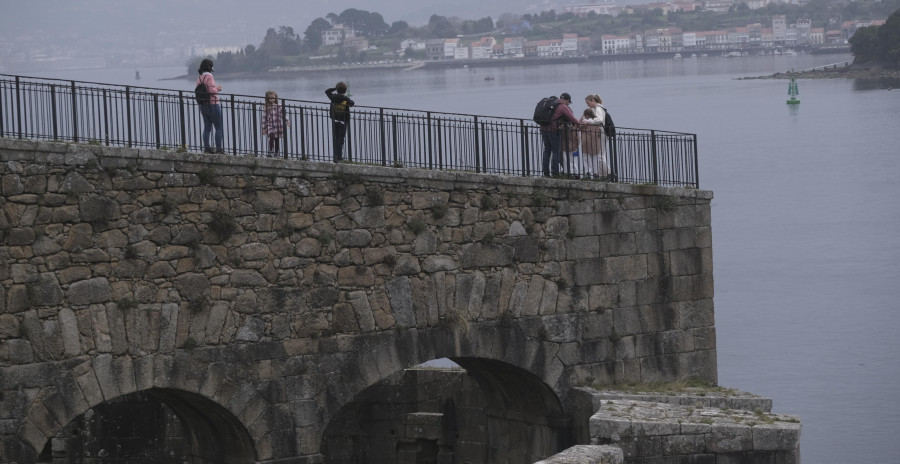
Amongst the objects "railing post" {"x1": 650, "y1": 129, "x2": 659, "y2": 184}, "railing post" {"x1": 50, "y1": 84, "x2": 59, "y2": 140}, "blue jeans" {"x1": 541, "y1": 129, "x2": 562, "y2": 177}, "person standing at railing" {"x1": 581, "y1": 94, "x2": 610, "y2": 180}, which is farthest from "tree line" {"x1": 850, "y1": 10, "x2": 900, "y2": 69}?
"railing post" {"x1": 50, "y1": 84, "x2": 59, "y2": 140}

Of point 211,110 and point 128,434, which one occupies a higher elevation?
point 211,110

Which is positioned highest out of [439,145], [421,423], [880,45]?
[880,45]

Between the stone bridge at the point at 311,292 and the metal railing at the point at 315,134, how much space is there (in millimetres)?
609

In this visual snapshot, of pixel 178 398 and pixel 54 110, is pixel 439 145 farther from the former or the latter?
pixel 54 110

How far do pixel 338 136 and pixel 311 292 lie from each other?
228 centimetres

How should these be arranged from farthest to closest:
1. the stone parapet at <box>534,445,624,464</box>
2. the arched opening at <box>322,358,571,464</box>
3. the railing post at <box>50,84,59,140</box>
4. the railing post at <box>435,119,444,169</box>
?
the arched opening at <box>322,358,571,464</box> → the railing post at <box>435,119,444,169</box> → the railing post at <box>50,84,59,140</box> → the stone parapet at <box>534,445,624,464</box>

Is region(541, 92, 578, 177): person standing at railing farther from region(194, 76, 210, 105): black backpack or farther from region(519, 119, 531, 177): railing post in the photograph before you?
region(194, 76, 210, 105): black backpack

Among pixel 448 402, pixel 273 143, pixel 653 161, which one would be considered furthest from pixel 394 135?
pixel 448 402

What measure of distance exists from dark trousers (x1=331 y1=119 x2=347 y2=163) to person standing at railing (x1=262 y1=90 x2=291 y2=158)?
2.15 ft

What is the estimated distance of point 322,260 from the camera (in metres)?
19.3

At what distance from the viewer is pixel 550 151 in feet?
73.5

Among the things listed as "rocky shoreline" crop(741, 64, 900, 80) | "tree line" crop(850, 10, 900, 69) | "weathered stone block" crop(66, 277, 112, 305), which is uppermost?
"tree line" crop(850, 10, 900, 69)

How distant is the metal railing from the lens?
59.3 ft

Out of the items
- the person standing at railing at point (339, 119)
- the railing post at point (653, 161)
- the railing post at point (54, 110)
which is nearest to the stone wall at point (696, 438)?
the person standing at railing at point (339, 119)
